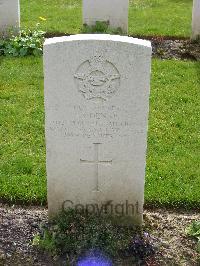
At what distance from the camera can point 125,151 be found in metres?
4.57

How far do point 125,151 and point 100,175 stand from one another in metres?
0.32

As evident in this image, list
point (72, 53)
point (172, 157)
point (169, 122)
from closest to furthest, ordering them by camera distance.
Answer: point (72, 53) → point (172, 157) → point (169, 122)

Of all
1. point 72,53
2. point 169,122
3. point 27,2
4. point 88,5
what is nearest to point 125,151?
point 72,53

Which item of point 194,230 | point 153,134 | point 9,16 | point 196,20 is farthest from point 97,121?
point 196,20

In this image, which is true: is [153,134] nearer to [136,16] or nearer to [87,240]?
[87,240]

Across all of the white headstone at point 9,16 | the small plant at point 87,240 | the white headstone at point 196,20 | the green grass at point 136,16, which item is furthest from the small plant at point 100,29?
the small plant at point 87,240

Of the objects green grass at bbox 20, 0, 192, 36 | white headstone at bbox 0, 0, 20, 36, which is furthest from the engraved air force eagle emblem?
green grass at bbox 20, 0, 192, 36

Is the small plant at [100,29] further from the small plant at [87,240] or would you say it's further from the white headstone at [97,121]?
the small plant at [87,240]

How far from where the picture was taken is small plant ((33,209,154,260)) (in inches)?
173

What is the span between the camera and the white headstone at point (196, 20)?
1024 centimetres

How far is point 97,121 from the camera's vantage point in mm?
4457

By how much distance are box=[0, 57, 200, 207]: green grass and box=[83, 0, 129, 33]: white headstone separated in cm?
163

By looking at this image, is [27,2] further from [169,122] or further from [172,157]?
[172,157]

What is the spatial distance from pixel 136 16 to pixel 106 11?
2.21 m
